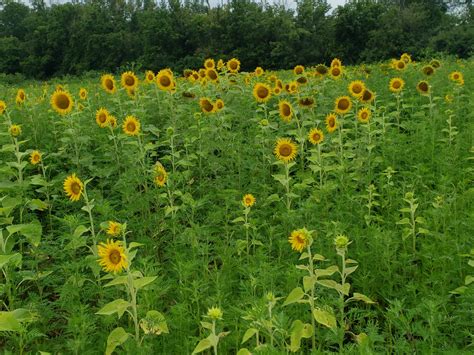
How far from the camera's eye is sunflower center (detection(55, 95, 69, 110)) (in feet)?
13.9

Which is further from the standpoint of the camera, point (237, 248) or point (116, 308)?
point (237, 248)

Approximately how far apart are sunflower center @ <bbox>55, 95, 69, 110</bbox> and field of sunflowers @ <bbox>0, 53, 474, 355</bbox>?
0.04ft

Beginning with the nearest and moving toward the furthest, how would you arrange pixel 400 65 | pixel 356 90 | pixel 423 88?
pixel 356 90 < pixel 423 88 < pixel 400 65

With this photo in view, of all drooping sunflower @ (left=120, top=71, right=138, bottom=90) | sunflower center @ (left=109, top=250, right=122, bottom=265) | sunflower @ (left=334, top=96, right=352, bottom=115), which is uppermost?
drooping sunflower @ (left=120, top=71, right=138, bottom=90)

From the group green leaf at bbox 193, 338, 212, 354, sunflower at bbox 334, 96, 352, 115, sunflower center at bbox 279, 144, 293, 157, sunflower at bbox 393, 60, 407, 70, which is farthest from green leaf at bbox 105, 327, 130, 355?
sunflower at bbox 393, 60, 407, 70

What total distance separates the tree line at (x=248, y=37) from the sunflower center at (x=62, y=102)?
25.3 m

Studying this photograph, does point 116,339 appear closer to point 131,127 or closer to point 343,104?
point 131,127

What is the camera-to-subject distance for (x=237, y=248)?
296cm

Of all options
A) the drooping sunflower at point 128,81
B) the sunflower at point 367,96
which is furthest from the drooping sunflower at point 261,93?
the drooping sunflower at point 128,81

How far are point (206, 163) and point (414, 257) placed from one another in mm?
2227

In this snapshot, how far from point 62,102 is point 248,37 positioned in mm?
29894

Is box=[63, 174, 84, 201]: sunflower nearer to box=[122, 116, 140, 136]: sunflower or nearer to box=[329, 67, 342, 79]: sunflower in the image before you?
box=[122, 116, 140, 136]: sunflower

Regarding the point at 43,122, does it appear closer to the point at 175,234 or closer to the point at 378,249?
the point at 175,234

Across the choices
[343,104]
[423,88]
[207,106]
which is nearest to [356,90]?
[343,104]
